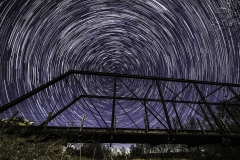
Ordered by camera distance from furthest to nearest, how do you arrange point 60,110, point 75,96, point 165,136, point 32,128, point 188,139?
point 75,96
point 60,110
point 188,139
point 165,136
point 32,128

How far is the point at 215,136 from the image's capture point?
773 cm

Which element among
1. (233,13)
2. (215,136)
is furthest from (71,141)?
(233,13)

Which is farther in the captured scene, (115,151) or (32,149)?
(115,151)

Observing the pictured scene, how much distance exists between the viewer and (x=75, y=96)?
12117 millimetres

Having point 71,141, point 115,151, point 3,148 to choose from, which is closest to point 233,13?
point 115,151

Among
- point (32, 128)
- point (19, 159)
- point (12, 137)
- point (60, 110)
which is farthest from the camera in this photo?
point (60, 110)

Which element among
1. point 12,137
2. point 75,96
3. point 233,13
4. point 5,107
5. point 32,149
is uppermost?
point 233,13

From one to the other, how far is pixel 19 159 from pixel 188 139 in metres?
8.06

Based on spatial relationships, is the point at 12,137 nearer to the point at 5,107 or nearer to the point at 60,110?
the point at 5,107

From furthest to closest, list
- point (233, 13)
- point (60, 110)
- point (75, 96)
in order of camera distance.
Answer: point (75, 96), point (60, 110), point (233, 13)

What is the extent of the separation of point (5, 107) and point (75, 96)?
608 centimetres

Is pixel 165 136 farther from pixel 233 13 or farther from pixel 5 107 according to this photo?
pixel 5 107

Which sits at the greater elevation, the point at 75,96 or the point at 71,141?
the point at 75,96

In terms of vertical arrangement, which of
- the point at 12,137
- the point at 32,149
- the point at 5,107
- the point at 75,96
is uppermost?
the point at 75,96
